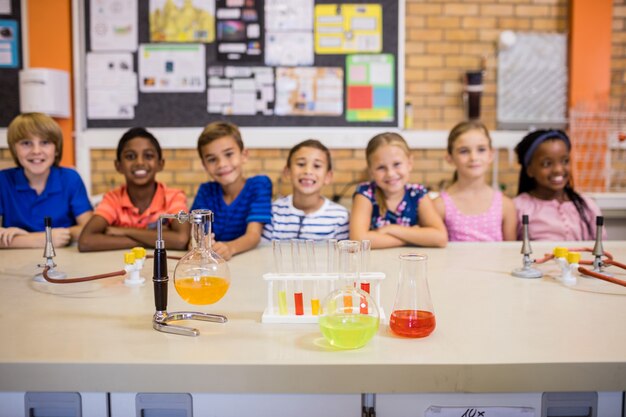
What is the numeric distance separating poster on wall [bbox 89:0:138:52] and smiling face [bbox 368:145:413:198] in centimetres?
238

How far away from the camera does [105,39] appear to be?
3908 millimetres

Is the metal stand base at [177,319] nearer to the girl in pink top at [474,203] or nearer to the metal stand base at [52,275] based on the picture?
the metal stand base at [52,275]

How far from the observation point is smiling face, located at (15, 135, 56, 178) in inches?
90.7

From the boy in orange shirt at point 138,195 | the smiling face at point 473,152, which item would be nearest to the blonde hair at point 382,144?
the smiling face at point 473,152

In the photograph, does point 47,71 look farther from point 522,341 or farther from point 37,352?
point 522,341

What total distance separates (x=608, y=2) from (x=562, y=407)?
3.80 meters

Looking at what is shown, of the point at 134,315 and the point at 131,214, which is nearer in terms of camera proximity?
the point at 134,315

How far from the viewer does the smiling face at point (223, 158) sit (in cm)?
230

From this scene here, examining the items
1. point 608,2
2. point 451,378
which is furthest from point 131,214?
point 608,2

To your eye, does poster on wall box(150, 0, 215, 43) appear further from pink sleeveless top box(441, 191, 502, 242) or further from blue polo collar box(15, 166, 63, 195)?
pink sleeveless top box(441, 191, 502, 242)

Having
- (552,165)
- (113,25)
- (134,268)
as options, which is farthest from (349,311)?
(113,25)

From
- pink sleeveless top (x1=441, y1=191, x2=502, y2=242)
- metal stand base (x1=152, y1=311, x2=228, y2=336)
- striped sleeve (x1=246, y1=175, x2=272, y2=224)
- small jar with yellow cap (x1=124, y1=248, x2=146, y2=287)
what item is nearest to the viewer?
metal stand base (x1=152, y1=311, x2=228, y2=336)

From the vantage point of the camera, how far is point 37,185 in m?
2.38

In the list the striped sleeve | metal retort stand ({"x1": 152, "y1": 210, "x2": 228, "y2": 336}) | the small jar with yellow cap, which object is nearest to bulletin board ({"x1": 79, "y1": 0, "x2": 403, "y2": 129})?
the striped sleeve
